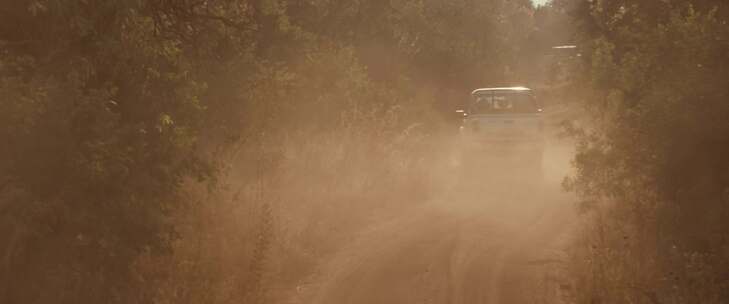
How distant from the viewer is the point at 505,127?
68.1ft

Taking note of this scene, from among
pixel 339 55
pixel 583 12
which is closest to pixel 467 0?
pixel 583 12

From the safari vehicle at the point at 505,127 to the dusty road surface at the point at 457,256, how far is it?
2737 mm

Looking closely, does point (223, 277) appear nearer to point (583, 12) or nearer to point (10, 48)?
point (10, 48)

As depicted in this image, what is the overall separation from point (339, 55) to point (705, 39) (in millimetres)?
10896

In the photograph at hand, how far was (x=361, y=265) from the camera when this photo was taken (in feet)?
35.7

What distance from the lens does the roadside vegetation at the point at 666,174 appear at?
8.73 m

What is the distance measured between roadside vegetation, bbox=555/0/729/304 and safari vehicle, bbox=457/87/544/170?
8.21 metres

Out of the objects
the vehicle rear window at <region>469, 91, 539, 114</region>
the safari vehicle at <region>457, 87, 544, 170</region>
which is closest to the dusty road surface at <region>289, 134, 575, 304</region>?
the safari vehicle at <region>457, 87, 544, 170</region>

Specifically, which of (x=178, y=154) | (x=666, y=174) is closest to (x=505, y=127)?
(x=666, y=174)

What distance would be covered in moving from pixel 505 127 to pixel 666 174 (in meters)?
10.8

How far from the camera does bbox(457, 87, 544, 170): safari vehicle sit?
2069cm

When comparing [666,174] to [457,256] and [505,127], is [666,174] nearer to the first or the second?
[457,256]

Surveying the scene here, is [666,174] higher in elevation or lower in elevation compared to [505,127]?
higher

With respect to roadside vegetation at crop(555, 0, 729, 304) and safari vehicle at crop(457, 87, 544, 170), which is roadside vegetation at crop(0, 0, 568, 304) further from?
roadside vegetation at crop(555, 0, 729, 304)
